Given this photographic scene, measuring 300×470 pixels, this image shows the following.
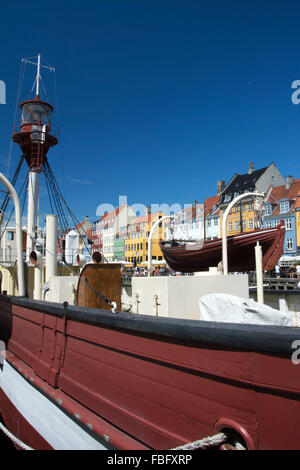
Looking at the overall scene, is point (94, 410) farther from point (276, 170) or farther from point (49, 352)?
point (276, 170)

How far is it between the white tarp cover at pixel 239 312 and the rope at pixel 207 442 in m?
1.33

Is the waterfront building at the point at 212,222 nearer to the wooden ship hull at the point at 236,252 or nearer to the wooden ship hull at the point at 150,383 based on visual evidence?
the wooden ship hull at the point at 236,252

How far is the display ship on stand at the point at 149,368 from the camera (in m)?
2.41

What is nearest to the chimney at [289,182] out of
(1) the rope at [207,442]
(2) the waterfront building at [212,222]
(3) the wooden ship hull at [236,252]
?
→ (2) the waterfront building at [212,222]

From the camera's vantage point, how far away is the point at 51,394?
4.55 m

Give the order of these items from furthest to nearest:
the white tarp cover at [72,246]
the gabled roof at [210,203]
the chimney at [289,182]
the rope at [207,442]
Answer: the gabled roof at [210,203]
the chimney at [289,182]
the white tarp cover at [72,246]
the rope at [207,442]

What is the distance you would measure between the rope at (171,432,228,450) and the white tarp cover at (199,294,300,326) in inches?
52.4

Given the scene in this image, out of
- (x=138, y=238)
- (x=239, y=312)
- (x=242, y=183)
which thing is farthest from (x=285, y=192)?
(x=239, y=312)

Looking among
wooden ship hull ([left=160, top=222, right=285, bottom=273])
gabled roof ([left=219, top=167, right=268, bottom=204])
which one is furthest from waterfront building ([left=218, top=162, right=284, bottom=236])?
wooden ship hull ([left=160, top=222, right=285, bottom=273])

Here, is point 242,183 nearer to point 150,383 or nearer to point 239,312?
point 239,312

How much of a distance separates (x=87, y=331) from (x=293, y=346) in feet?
8.14

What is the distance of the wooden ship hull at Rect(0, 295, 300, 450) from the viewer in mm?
2363
